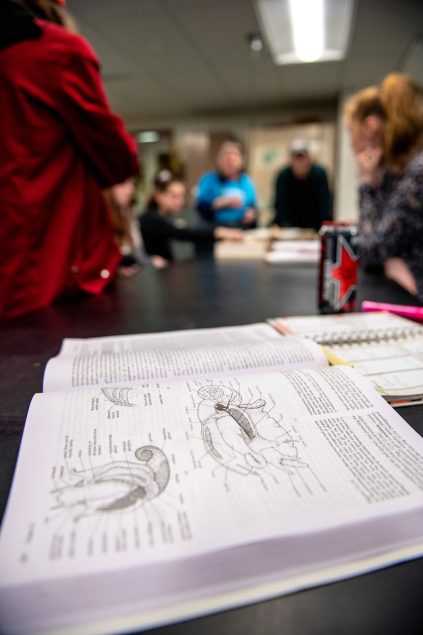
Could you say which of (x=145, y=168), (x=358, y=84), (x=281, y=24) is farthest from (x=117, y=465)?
(x=145, y=168)

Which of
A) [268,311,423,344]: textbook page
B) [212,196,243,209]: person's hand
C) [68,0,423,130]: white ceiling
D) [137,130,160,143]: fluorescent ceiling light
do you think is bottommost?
[268,311,423,344]: textbook page

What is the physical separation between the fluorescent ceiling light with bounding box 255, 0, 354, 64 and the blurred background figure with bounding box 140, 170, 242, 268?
1284 mm

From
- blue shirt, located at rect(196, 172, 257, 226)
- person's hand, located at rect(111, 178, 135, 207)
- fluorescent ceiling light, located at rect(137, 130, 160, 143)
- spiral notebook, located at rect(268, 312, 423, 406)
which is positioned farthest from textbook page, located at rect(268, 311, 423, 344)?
fluorescent ceiling light, located at rect(137, 130, 160, 143)

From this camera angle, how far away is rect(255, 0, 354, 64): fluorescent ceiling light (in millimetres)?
2699

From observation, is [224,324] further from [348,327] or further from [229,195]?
[229,195]

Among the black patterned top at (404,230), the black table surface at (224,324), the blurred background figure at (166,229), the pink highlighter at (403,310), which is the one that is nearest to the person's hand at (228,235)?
the blurred background figure at (166,229)

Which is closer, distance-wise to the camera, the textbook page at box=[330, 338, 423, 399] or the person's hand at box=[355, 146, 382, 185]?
the textbook page at box=[330, 338, 423, 399]

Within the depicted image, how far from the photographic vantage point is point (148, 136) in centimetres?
602

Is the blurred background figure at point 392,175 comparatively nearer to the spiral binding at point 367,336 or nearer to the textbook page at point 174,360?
the spiral binding at point 367,336

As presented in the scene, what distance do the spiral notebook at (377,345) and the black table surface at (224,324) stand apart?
3 centimetres

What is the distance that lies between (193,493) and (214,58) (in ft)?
13.0

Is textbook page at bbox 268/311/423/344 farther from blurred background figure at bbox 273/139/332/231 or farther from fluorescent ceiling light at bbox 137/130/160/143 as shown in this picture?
fluorescent ceiling light at bbox 137/130/160/143

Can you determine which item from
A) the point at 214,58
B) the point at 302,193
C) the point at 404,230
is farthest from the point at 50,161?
the point at 214,58

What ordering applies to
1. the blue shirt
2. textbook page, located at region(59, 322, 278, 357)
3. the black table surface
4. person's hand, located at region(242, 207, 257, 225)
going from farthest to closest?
the blue shirt, person's hand, located at region(242, 207, 257, 225), textbook page, located at region(59, 322, 278, 357), the black table surface
